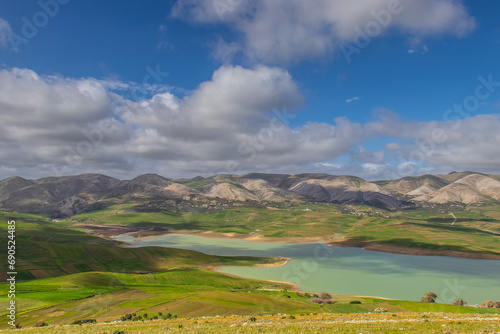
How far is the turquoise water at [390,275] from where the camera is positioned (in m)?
106

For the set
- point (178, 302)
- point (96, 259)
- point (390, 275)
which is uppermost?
point (178, 302)

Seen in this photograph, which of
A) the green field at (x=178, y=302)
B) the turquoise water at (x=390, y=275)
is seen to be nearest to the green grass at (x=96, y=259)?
the green field at (x=178, y=302)

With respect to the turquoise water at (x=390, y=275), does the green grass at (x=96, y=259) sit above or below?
above

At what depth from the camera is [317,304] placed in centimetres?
7675

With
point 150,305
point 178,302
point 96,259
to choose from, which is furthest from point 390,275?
point 96,259

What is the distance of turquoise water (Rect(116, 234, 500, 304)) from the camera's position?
349 ft

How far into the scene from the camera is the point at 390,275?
440 ft

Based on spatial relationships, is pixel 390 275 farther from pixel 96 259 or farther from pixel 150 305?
pixel 96 259

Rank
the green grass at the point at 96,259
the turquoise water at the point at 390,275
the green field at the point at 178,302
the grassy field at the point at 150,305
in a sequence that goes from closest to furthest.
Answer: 1. the green field at the point at 178,302
2. the grassy field at the point at 150,305
3. the turquoise water at the point at 390,275
4. the green grass at the point at 96,259

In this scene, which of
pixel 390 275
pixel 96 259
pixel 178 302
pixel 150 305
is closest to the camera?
pixel 150 305

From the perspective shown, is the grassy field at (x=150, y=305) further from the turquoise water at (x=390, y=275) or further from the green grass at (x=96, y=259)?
the green grass at (x=96, y=259)

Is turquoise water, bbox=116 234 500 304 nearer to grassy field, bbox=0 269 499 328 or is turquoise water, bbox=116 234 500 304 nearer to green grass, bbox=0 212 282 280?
green grass, bbox=0 212 282 280

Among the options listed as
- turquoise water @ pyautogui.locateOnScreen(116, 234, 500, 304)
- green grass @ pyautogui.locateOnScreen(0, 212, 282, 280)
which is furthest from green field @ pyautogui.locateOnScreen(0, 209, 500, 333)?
turquoise water @ pyautogui.locateOnScreen(116, 234, 500, 304)

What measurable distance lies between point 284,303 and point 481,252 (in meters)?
175
